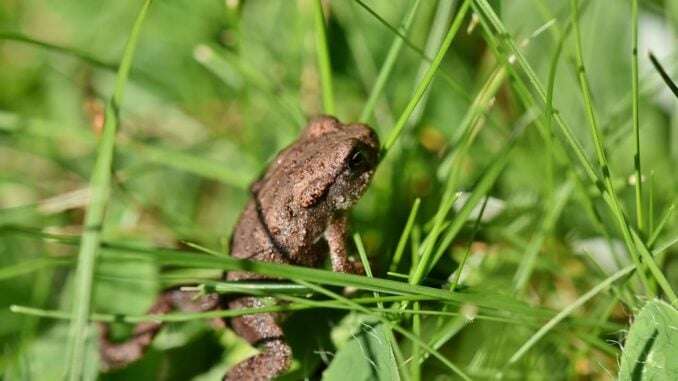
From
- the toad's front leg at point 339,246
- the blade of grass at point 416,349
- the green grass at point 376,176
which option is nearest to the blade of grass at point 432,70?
the green grass at point 376,176

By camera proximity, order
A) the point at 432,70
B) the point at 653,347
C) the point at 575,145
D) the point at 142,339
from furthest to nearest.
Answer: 1. the point at 142,339
2. the point at 432,70
3. the point at 575,145
4. the point at 653,347

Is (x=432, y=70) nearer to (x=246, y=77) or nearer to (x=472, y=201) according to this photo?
(x=472, y=201)

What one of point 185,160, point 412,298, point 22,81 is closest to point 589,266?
point 412,298

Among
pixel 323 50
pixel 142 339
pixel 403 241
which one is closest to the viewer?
pixel 403 241

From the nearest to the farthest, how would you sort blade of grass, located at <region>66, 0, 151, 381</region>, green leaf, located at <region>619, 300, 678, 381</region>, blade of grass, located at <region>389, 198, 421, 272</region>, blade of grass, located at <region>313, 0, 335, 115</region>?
blade of grass, located at <region>66, 0, 151, 381</region> → green leaf, located at <region>619, 300, 678, 381</region> → blade of grass, located at <region>389, 198, 421, 272</region> → blade of grass, located at <region>313, 0, 335, 115</region>

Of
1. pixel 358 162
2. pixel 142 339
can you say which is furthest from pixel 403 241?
pixel 142 339

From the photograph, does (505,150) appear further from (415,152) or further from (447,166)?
(415,152)

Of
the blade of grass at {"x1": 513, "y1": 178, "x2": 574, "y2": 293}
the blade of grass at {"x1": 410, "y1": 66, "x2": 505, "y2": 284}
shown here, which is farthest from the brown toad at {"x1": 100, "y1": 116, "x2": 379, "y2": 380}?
the blade of grass at {"x1": 513, "y1": 178, "x2": 574, "y2": 293}

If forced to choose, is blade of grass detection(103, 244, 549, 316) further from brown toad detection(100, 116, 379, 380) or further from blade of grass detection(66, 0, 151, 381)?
brown toad detection(100, 116, 379, 380)
